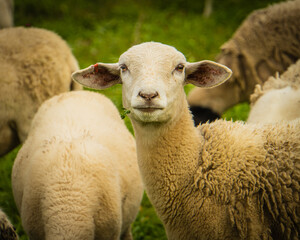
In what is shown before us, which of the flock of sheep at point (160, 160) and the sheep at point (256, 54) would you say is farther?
the sheep at point (256, 54)

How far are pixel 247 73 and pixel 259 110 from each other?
1572 millimetres

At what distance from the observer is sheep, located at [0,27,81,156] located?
13.2 ft

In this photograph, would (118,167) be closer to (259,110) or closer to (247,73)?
(259,110)

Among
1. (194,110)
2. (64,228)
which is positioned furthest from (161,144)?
(194,110)

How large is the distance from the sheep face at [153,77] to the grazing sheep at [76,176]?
60 centimetres

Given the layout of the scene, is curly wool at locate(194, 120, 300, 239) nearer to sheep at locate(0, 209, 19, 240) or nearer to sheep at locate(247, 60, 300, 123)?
sheep at locate(247, 60, 300, 123)

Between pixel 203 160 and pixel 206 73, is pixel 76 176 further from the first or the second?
pixel 206 73

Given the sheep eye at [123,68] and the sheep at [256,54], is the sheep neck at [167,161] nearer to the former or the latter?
the sheep eye at [123,68]

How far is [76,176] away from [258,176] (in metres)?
1.39

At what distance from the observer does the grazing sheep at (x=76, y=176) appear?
8.57 feet

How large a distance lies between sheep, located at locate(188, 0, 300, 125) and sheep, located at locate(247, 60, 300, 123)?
1.22 meters

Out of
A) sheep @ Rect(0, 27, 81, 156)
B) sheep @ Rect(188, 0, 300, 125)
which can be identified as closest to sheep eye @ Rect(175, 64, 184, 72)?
sheep @ Rect(0, 27, 81, 156)

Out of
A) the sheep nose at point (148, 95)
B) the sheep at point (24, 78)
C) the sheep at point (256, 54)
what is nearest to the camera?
the sheep nose at point (148, 95)

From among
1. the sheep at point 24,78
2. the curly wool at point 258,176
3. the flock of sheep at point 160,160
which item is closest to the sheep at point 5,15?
the sheep at point 24,78
